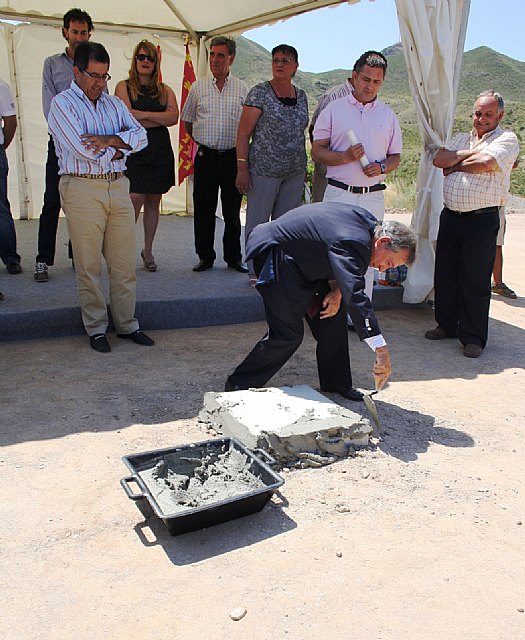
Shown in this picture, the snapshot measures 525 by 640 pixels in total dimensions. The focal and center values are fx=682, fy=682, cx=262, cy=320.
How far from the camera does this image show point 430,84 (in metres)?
4.82

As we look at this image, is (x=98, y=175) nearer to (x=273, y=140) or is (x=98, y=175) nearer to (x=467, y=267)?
(x=273, y=140)

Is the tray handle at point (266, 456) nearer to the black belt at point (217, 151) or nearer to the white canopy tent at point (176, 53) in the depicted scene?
the white canopy tent at point (176, 53)

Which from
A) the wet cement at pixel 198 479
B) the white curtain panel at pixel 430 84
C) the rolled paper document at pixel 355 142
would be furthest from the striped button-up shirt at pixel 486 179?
the wet cement at pixel 198 479

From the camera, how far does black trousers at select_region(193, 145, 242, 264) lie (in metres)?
5.47

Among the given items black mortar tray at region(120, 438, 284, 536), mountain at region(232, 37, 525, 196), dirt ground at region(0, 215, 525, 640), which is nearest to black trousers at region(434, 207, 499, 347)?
dirt ground at region(0, 215, 525, 640)

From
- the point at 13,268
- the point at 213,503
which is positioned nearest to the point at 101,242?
the point at 13,268

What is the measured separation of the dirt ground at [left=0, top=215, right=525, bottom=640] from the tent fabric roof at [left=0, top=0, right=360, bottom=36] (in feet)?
12.7

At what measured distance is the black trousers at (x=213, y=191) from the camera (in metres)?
5.47

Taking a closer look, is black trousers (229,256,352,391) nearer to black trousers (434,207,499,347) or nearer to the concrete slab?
the concrete slab

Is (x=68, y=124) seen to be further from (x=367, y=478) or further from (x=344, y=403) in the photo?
(x=367, y=478)

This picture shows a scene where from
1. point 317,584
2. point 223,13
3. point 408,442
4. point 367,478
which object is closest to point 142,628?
point 317,584

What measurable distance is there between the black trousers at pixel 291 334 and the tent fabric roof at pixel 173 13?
3567 mm

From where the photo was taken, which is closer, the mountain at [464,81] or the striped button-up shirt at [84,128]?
the striped button-up shirt at [84,128]

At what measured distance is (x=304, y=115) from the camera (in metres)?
4.89
